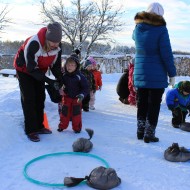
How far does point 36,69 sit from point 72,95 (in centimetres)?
101

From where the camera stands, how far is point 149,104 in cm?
476

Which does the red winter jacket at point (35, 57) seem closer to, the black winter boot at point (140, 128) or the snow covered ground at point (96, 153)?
the snow covered ground at point (96, 153)

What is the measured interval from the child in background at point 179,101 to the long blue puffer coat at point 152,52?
1383 mm

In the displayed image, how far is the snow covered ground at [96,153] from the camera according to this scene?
3.43 meters

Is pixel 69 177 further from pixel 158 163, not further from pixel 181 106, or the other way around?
pixel 181 106

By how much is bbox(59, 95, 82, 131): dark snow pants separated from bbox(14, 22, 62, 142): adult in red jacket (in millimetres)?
310

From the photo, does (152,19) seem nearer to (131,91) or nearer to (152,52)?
(152,52)

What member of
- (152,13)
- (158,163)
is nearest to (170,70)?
(152,13)

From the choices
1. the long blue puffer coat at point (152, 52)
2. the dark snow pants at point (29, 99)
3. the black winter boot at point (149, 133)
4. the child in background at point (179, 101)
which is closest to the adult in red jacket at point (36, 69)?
the dark snow pants at point (29, 99)

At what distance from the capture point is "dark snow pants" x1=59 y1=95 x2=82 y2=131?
5207 millimetres

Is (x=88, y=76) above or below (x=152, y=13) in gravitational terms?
below

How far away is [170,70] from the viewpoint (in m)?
4.60

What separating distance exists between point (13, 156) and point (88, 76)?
11.7 feet

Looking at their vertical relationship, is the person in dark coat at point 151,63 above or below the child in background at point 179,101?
above
